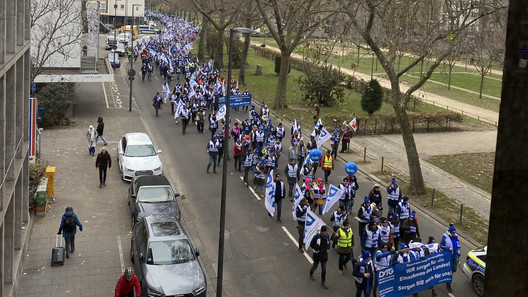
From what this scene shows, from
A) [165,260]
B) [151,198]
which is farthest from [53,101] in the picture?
[165,260]

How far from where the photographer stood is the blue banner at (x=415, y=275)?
548 inches

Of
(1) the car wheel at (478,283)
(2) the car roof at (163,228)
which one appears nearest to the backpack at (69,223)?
(2) the car roof at (163,228)

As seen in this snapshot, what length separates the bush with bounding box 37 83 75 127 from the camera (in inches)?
1249

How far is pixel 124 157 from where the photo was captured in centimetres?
2381

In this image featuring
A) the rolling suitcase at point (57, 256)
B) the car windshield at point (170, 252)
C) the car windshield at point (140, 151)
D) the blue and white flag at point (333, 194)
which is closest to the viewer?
the car windshield at point (170, 252)

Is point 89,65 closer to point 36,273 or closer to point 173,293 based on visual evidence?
point 36,273

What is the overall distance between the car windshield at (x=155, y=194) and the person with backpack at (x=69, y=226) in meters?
2.85

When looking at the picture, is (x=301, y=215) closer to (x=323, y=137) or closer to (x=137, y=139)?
(x=323, y=137)

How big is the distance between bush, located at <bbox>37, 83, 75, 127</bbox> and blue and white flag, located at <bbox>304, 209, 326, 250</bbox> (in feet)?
66.5

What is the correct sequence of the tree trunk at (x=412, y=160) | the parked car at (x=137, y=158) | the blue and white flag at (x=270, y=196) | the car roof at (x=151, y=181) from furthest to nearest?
1. the tree trunk at (x=412, y=160)
2. the parked car at (x=137, y=158)
3. the car roof at (x=151, y=181)
4. the blue and white flag at (x=270, y=196)

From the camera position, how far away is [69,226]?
16125 mm

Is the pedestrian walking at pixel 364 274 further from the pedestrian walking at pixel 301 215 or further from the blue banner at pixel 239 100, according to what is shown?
the blue banner at pixel 239 100

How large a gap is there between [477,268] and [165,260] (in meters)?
7.73

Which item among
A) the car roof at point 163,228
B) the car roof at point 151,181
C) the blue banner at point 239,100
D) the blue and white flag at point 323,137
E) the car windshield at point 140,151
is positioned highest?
A: the blue banner at point 239,100
